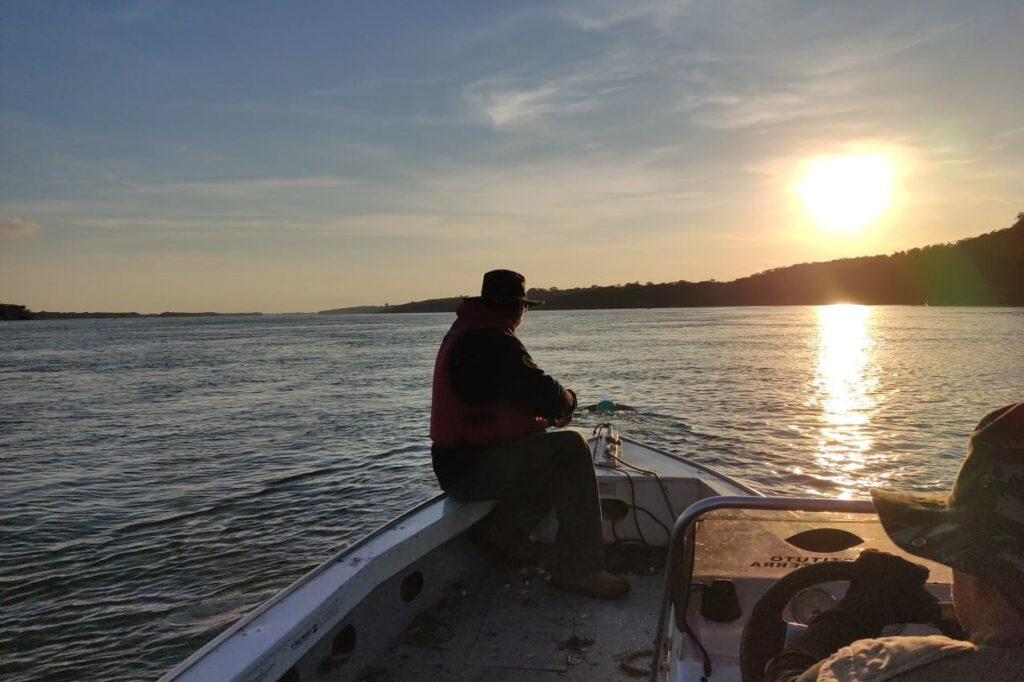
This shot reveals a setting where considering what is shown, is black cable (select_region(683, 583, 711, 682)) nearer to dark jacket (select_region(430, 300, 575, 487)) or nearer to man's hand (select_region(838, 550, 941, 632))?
man's hand (select_region(838, 550, 941, 632))

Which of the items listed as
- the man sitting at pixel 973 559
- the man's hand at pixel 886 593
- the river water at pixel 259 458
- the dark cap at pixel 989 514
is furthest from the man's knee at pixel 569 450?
the river water at pixel 259 458

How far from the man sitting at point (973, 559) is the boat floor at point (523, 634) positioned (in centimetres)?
245

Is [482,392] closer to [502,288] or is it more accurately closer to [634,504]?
[502,288]

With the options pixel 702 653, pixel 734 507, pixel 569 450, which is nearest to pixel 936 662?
pixel 734 507

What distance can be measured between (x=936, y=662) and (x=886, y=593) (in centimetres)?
61

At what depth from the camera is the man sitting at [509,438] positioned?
168 inches

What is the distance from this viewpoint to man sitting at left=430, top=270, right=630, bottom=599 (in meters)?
4.27

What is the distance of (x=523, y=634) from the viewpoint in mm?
3969

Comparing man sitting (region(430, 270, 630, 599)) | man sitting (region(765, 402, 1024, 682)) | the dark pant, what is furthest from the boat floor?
man sitting (region(765, 402, 1024, 682))

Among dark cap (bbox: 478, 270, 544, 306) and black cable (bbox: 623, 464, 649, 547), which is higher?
dark cap (bbox: 478, 270, 544, 306)

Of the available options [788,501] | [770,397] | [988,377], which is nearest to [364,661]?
[788,501]

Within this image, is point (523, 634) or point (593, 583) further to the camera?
point (593, 583)

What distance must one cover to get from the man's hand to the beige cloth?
1.58ft

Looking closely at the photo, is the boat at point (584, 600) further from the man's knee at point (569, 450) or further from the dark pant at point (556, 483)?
the man's knee at point (569, 450)
